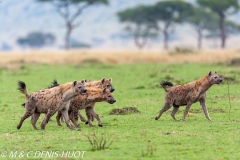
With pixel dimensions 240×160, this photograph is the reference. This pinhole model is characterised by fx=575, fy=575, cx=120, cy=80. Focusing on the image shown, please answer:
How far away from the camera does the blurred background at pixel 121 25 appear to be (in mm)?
52781

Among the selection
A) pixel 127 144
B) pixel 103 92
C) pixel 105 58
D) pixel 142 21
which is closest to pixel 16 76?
pixel 105 58

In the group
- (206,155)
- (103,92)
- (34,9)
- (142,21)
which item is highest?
(34,9)

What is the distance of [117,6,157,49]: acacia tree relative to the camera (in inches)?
2195

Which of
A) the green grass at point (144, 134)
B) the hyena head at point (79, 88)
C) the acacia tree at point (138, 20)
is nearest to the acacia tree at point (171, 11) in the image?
the acacia tree at point (138, 20)

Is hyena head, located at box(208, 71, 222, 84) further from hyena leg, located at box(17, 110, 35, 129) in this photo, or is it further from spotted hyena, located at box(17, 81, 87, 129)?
hyena leg, located at box(17, 110, 35, 129)

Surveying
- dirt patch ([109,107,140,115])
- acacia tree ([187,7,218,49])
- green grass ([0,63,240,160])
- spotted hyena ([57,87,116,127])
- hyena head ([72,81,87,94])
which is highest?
acacia tree ([187,7,218,49])

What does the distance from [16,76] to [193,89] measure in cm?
1292

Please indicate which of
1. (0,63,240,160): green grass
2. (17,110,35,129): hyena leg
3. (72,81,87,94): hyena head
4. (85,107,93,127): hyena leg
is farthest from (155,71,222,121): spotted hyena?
(17,110,35,129): hyena leg

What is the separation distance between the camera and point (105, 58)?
32.1 metres

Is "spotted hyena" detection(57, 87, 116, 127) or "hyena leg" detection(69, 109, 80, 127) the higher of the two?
"spotted hyena" detection(57, 87, 116, 127)

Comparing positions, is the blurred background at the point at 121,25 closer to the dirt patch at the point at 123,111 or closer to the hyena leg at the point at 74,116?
the dirt patch at the point at 123,111

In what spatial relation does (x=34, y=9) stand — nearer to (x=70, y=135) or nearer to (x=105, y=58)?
(x=105, y=58)

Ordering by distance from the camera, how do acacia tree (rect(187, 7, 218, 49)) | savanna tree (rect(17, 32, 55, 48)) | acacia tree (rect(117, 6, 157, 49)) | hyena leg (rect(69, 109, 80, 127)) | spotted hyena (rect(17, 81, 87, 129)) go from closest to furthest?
spotted hyena (rect(17, 81, 87, 129)), hyena leg (rect(69, 109, 80, 127)), acacia tree (rect(117, 6, 157, 49)), acacia tree (rect(187, 7, 218, 49)), savanna tree (rect(17, 32, 55, 48))

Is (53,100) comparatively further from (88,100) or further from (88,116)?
(88,116)
